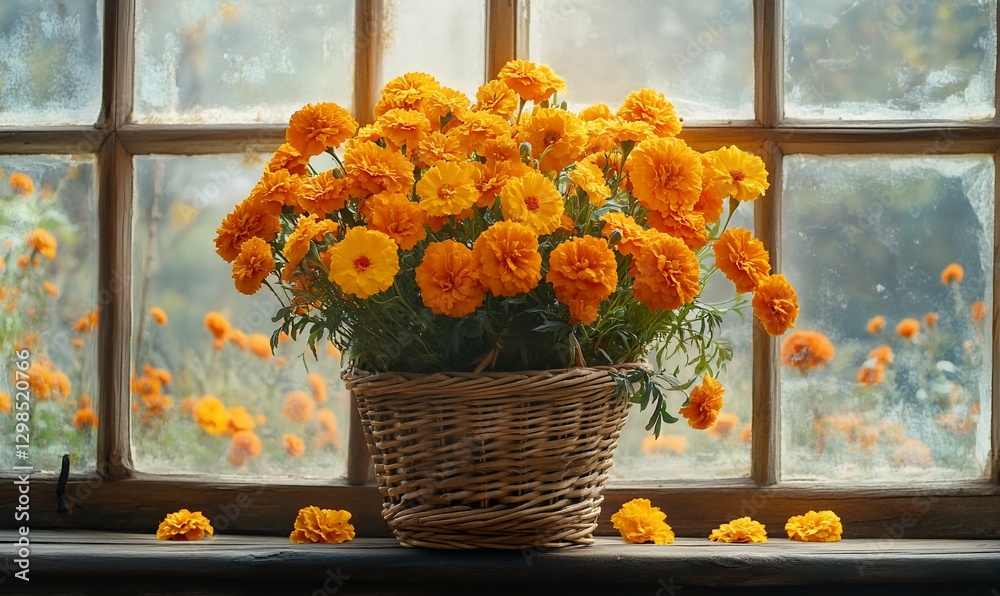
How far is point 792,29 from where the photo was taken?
4.09 feet

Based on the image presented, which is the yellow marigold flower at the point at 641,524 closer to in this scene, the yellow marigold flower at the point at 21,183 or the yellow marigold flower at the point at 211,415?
the yellow marigold flower at the point at 211,415

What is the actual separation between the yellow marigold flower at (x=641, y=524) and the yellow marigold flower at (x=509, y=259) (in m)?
0.45

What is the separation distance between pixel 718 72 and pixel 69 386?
1.11 meters

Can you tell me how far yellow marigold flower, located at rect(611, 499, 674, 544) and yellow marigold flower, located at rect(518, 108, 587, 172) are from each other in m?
0.50

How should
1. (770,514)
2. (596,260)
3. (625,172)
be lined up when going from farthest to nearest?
(770,514) < (625,172) < (596,260)

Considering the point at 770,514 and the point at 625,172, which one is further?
the point at 770,514

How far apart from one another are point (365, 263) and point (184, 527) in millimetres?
594

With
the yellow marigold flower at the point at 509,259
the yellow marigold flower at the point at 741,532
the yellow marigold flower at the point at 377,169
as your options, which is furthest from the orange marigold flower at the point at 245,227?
the yellow marigold flower at the point at 741,532

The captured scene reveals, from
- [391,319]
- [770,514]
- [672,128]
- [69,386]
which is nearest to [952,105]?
[672,128]

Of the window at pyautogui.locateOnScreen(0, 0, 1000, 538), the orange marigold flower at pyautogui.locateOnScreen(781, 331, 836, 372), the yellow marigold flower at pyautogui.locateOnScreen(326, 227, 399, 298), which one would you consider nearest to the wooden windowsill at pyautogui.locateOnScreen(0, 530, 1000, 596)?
the window at pyautogui.locateOnScreen(0, 0, 1000, 538)

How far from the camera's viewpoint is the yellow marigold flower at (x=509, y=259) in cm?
83

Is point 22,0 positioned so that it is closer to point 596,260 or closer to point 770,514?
point 596,260

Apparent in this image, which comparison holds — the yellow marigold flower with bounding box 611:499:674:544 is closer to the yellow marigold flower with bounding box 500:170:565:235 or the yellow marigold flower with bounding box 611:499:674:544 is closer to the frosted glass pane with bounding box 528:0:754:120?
the yellow marigold flower with bounding box 500:170:565:235

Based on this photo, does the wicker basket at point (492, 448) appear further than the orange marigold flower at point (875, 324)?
No
